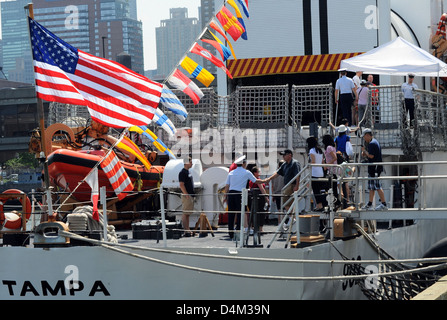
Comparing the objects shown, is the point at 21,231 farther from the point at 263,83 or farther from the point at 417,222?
the point at 263,83

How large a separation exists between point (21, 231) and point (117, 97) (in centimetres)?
268

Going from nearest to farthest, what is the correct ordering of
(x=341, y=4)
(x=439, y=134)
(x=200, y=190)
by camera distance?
(x=200, y=190)
(x=439, y=134)
(x=341, y=4)

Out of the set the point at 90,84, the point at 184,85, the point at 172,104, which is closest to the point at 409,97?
the point at 184,85

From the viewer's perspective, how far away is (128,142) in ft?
43.9

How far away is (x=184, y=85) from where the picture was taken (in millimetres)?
15602

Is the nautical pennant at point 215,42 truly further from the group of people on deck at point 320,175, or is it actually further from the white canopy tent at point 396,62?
the group of people on deck at point 320,175

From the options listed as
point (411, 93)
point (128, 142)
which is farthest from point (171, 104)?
point (411, 93)

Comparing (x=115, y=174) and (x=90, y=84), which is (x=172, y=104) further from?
(x=90, y=84)

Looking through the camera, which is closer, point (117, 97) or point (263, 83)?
point (117, 97)

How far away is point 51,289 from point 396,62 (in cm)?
894

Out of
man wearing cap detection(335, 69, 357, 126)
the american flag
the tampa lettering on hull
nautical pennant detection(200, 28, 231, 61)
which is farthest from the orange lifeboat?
man wearing cap detection(335, 69, 357, 126)

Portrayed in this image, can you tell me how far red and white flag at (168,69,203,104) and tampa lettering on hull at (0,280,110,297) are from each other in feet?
17.3

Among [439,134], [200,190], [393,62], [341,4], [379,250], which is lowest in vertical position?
[379,250]

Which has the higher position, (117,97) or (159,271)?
(117,97)
